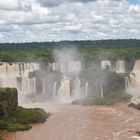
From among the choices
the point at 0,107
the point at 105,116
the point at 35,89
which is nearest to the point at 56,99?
the point at 35,89

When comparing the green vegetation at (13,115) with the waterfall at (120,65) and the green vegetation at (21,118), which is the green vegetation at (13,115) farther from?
the waterfall at (120,65)

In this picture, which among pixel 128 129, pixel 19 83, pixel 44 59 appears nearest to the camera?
pixel 128 129

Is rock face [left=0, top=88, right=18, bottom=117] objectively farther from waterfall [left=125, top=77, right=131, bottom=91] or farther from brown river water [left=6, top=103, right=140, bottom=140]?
waterfall [left=125, top=77, right=131, bottom=91]

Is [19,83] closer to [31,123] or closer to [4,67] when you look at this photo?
[4,67]

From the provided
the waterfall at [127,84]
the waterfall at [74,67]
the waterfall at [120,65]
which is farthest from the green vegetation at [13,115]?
the waterfall at [120,65]

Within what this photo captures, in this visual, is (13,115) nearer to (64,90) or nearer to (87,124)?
(87,124)

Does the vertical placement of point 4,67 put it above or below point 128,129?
above

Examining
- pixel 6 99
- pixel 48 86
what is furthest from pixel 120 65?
pixel 6 99
